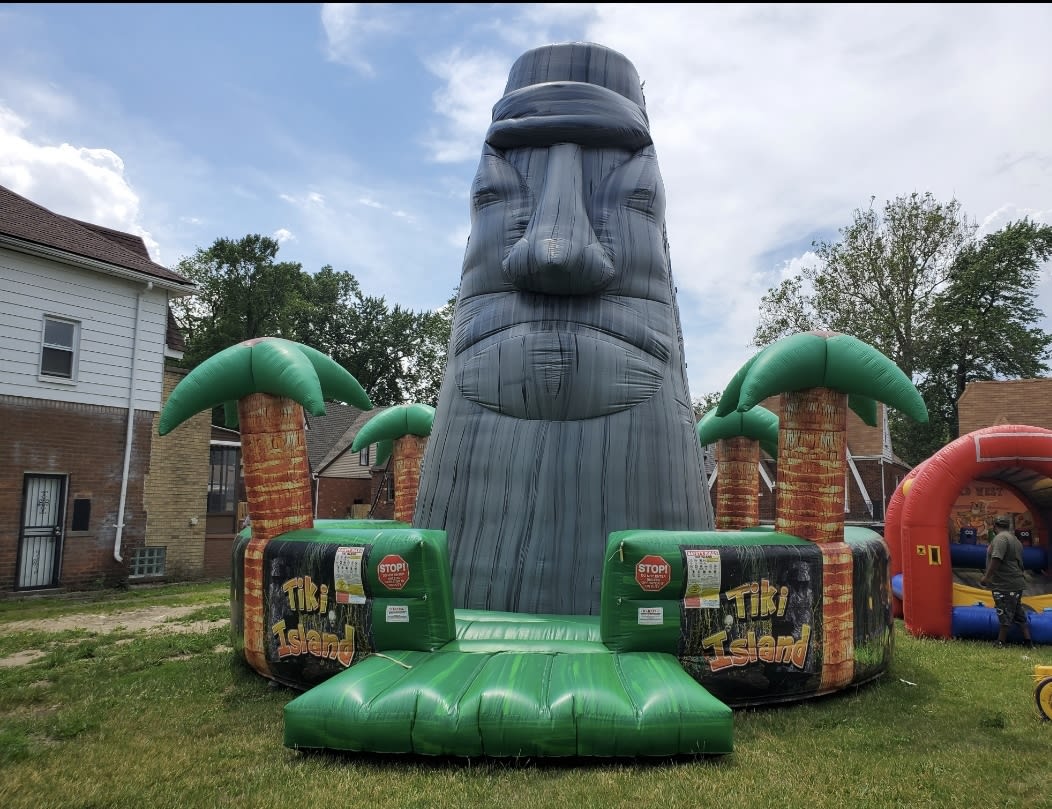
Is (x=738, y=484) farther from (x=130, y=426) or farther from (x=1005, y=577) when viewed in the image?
(x=130, y=426)

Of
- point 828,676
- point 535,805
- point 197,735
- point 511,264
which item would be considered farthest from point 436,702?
point 511,264

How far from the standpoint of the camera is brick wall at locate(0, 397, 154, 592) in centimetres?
1062

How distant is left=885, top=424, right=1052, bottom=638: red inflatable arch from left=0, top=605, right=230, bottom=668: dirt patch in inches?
274

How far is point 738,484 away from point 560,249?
3718mm

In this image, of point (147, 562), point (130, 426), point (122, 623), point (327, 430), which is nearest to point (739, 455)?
point (122, 623)

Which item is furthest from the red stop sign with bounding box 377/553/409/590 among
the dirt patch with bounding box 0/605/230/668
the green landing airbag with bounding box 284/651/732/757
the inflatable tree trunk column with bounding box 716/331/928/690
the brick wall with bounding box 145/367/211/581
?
the brick wall with bounding box 145/367/211/581

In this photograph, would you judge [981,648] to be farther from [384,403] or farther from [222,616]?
[384,403]

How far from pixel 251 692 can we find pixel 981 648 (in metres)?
6.13

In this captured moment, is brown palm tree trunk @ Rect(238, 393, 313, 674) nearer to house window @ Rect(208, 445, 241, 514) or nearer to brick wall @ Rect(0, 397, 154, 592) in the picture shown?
brick wall @ Rect(0, 397, 154, 592)

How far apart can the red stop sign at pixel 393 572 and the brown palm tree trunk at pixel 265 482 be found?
1.00 metres

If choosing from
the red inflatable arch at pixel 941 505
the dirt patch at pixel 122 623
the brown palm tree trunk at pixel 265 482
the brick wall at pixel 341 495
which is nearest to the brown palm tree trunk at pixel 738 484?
the red inflatable arch at pixel 941 505

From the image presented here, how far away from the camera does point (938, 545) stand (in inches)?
287

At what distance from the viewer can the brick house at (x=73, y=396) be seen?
35.4 ft

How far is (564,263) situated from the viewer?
5.37 metres
